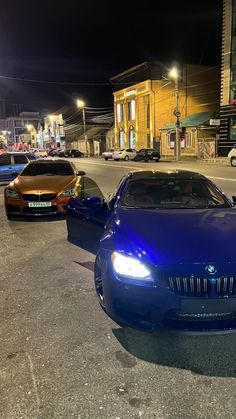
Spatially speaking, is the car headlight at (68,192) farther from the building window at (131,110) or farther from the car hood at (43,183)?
the building window at (131,110)

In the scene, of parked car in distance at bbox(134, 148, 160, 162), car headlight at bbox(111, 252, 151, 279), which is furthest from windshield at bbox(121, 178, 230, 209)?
parked car in distance at bbox(134, 148, 160, 162)

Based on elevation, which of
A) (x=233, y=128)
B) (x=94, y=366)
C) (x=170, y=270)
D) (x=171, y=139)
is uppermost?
(x=233, y=128)

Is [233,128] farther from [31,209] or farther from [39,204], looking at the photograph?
[31,209]

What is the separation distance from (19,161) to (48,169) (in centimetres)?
740

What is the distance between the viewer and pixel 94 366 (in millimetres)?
3113

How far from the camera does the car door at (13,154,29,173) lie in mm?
16719

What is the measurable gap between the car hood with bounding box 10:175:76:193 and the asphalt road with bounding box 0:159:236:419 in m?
4.16

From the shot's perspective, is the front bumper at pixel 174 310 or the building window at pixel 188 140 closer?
the front bumper at pixel 174 310

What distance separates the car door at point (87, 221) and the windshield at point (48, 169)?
10.5ft

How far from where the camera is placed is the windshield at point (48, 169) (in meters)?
9.95

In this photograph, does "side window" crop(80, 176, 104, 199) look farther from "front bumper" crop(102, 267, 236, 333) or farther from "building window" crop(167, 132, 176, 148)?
"building window" crop(167, 132, 176, 148)

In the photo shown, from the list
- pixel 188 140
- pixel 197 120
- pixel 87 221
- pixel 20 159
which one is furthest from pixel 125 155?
pixel 87 221

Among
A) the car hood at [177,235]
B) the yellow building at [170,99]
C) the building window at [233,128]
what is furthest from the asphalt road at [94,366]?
the yellow building at [170,99]

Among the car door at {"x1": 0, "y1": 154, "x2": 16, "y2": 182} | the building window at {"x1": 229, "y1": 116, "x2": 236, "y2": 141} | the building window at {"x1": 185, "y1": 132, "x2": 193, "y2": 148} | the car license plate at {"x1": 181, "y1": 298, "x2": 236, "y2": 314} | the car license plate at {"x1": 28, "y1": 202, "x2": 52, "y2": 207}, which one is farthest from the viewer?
the building window at {"x1": 185, "y1": 132, "x2": 193, "y2": 148}
